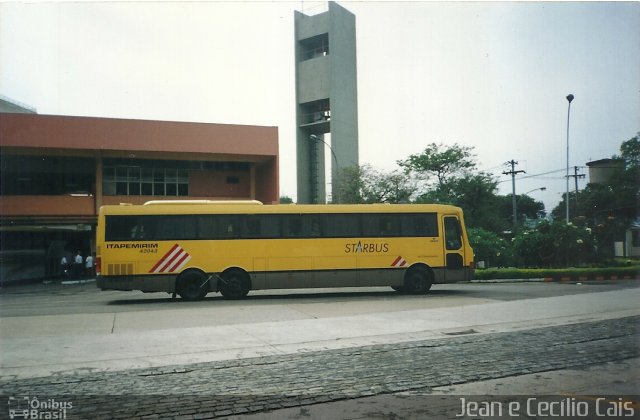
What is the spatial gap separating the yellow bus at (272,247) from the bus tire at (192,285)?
0.03m

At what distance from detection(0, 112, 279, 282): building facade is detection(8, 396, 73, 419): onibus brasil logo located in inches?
990

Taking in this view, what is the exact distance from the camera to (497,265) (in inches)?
1241

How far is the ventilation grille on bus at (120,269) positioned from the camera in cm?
1601

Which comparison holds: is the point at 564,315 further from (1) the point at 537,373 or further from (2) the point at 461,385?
(2) the point at 461,385

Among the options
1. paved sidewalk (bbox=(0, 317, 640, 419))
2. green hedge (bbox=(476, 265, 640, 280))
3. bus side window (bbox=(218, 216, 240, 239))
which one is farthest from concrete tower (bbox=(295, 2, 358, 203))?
paved sidewalk (bbox=(0, 317, 640, 419))

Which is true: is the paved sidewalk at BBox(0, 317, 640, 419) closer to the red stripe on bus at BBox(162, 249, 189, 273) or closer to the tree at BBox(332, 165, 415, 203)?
the red stripe on bus at BBox(162, 249, 189, 273)

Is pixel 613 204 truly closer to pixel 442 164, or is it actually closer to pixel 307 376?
pixel 442 164

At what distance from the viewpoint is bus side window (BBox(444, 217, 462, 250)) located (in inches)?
712

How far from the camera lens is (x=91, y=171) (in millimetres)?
32094

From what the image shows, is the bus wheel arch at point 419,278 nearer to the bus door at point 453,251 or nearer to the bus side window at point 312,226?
the bus door at point 453,251

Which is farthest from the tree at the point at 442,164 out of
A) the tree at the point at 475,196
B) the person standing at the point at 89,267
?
the person standing at the point at 89,267

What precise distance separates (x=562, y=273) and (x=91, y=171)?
26.8 meters

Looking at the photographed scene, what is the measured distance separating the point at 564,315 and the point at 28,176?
29.9m

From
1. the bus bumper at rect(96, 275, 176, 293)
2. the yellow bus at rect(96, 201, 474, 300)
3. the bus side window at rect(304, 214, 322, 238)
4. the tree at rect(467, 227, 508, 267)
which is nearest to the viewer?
the bus bumper at rect(96, 275, 176, 293)
